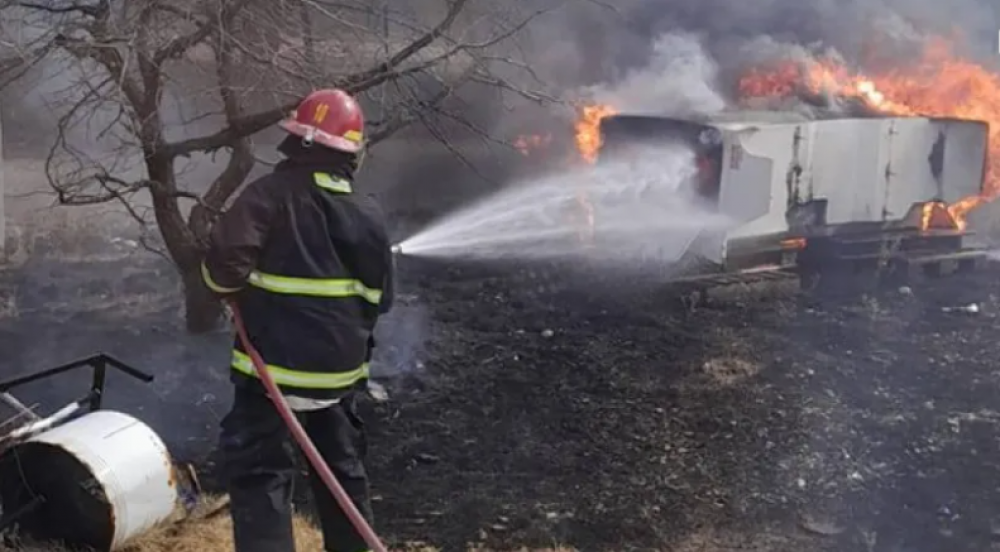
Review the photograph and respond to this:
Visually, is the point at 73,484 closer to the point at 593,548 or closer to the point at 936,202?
the point at 593,548

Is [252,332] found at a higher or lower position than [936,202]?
lower

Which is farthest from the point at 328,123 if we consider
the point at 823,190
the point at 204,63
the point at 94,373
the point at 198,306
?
the point at 823,190

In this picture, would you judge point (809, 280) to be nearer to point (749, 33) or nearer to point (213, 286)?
point (749, 33)

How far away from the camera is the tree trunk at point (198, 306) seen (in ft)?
25.8

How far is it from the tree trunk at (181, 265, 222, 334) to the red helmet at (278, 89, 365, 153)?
13.8ft

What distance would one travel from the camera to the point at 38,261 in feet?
34.0

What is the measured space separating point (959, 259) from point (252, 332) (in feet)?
32.4

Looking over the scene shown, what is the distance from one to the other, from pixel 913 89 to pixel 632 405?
8.61m

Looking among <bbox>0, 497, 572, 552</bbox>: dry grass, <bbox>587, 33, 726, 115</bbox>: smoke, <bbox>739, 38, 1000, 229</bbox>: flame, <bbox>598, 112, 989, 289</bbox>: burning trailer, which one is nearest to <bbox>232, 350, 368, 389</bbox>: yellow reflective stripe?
<bbox>0, 497, 572, 552</bbox>: dry grass

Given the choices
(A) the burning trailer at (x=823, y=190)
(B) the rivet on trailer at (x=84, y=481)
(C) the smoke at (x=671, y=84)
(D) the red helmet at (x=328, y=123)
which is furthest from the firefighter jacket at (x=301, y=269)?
(C) the smoke at (x=671, y=84)

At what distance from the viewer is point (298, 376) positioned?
3.82 meters

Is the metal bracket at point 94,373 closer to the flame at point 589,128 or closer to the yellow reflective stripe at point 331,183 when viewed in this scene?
the yellow reflective stripe at point 331,183

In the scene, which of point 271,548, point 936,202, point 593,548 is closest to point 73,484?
point 271,548

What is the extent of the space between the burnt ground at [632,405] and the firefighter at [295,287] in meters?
1.65
